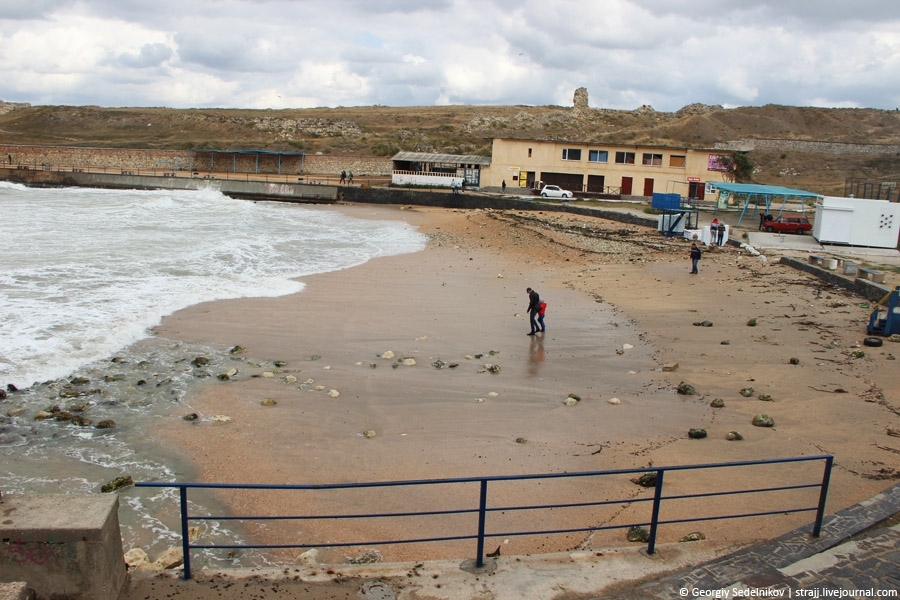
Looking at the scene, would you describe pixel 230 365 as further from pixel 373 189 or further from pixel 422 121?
pixel 422 121

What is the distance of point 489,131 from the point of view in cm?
10269

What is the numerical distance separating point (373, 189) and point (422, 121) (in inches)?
2413

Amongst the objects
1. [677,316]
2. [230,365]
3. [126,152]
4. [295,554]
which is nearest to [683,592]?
[295,554]

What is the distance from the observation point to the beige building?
185 feet

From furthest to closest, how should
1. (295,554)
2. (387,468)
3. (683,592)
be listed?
(387,468) → (295,554) → (683,592)

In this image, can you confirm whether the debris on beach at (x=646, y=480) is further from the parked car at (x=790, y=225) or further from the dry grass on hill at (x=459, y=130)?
the dry grass on hill at (x=459, y=130)

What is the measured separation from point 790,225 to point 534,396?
2955 centimetres

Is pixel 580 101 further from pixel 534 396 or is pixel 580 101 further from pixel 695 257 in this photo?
pixel 534 396

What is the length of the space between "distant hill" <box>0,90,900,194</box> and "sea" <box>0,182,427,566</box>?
4868 centimetres

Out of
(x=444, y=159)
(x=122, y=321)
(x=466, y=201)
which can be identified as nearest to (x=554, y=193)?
(x=466, y=201)

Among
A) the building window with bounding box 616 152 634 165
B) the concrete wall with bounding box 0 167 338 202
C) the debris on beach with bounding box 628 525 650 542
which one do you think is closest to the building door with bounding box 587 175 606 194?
the building window with bounding box 616 152 634 165

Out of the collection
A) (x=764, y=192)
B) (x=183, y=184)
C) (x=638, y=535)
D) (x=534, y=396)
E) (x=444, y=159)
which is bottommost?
(x=534, y=396)

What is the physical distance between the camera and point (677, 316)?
18.7 m

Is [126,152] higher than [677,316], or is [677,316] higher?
[126,152]
